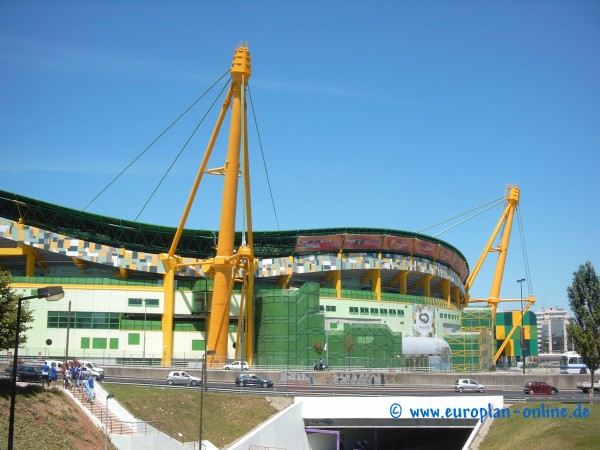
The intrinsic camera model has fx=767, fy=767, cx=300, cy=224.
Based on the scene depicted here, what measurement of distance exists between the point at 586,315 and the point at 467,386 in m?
12.5

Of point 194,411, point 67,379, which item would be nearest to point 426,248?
point 194,411

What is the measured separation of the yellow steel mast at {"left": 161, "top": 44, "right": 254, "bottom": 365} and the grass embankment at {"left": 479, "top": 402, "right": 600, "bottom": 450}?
120 ft

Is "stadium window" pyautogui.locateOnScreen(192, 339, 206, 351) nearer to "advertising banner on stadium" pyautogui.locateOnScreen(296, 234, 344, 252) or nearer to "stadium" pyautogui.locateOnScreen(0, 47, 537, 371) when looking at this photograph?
"stadium" pyautogui.locateOnScreen(0, 47, 537, 371)

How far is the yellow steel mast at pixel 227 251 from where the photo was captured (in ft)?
258

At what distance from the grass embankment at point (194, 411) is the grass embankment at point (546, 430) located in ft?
49.3

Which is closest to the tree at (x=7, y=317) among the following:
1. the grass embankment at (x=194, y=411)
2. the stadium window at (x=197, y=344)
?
the grass embankment at (x=194, y=411)

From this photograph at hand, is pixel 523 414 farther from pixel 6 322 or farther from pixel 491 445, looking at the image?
pixel 6 322

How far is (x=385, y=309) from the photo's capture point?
98.5 metres

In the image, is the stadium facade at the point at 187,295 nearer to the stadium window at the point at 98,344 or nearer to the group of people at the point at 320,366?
the stadium window at the point at 98,344

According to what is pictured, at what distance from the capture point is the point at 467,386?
60.8 meters

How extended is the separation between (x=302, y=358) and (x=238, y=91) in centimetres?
2991

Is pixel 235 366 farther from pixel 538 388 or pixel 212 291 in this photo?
pixel 538 388

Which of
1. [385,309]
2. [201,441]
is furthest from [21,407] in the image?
[385,309]

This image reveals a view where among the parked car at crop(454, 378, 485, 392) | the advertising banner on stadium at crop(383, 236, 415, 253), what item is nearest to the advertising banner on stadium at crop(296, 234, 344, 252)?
the advertising banner on stadium at crop(383, 236, 415, 253)
